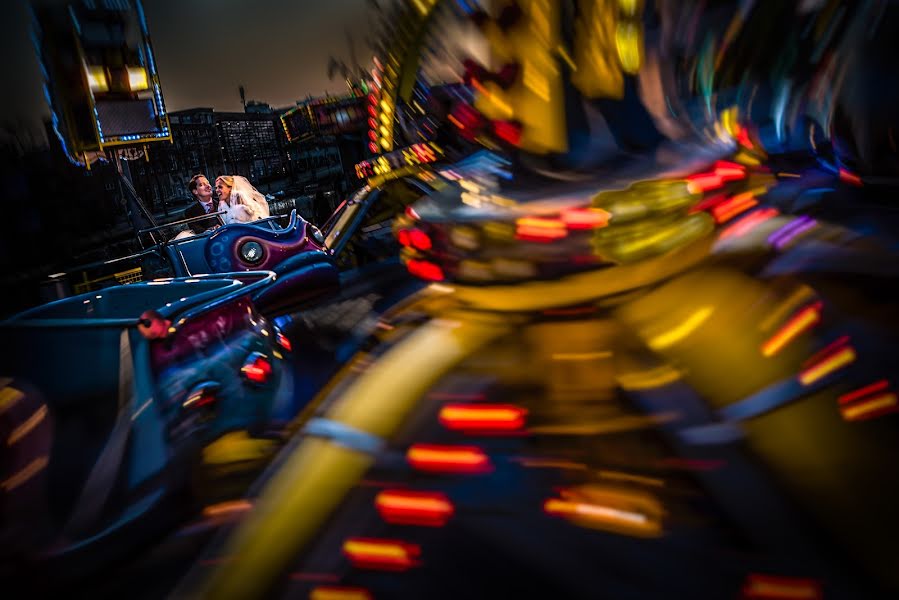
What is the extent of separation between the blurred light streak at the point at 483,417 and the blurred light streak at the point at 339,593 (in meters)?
1.00

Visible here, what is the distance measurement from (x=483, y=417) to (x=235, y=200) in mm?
5754

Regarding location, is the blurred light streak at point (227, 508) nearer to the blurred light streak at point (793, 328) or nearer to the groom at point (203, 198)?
the blurred light streak at point (793, 328)

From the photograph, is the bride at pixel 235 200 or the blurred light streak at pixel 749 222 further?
the bride at pixel 235 200

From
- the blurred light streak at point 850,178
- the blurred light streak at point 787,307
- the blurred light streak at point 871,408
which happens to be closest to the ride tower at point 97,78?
the blurred light streak at point 787,307

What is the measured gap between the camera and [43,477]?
2.08 metres

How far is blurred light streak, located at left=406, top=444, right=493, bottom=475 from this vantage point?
7.62 feet

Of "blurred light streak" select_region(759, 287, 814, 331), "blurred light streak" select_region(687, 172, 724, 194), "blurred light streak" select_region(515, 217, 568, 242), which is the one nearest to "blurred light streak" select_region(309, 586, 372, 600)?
"blurred light streak" select_region(759, 287, 814, 331)

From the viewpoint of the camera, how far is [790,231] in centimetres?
482

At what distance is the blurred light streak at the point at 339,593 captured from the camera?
172 centimetres

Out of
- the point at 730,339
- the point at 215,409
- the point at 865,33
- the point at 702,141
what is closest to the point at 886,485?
the point at 730,339

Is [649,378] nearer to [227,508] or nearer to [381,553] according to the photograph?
[381,553]

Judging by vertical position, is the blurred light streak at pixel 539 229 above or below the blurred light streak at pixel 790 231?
above

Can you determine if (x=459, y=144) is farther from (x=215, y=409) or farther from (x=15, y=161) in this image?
(x=15, y=161)

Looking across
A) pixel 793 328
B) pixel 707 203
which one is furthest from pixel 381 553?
pixel 707 203
